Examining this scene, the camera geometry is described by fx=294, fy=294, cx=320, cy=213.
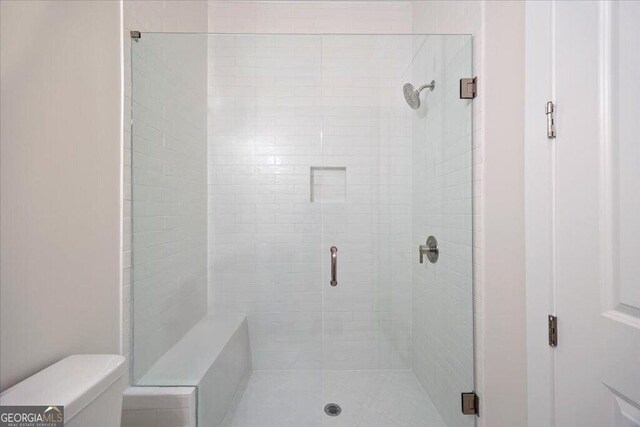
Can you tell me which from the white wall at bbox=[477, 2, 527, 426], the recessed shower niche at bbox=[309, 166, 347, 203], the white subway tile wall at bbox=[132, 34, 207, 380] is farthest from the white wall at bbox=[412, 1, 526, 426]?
the white subway tile wall at bbox=[132, 34, 207, 380]

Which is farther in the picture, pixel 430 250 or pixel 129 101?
pixel 430 250

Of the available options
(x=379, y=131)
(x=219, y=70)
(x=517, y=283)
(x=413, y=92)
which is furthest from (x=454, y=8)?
(x=517, y=283)

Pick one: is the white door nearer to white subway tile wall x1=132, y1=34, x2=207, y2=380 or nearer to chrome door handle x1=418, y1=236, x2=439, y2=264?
chrome door handle x1=418, y1=236, x2=439, y2=264

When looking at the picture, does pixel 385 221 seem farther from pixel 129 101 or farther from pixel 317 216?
pixel 129 101

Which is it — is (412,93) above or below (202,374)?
above

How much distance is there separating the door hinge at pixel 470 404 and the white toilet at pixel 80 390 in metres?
1.28

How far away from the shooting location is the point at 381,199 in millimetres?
1422

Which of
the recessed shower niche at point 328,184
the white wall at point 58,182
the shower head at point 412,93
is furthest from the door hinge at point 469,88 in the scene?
the white wall at point 58,182

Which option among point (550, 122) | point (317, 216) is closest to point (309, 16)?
point (317, 216)

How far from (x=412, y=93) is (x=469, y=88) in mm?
258

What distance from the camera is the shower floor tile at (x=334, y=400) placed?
1334 millimetres

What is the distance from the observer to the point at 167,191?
1.35 metres

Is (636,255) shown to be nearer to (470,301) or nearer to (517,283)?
(517,283)

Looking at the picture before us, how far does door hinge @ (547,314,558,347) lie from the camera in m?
0.87
